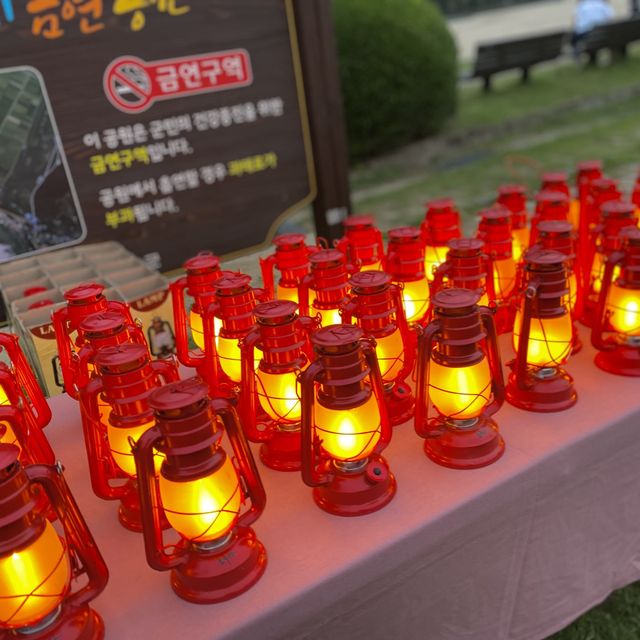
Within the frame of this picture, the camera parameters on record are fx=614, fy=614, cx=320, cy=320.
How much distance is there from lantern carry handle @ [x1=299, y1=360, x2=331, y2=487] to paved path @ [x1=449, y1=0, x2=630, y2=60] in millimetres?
13341

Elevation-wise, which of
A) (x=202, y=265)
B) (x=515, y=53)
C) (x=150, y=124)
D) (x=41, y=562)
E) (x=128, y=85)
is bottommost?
(x=515, y=53)

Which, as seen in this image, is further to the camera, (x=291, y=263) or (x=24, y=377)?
(x=291, y=263)

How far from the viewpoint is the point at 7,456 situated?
746 mm

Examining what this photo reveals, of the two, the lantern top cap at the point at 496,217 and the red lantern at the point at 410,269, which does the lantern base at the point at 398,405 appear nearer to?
the red lantern at the point at 410,269

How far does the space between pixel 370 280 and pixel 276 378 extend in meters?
0.24

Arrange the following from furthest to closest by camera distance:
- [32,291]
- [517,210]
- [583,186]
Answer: [32,291] → [583,186] → [517,210]

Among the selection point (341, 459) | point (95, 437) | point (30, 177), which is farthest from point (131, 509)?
point (30, 177)

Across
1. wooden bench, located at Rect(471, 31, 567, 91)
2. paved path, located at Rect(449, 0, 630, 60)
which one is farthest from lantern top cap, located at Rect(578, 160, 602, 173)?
paved path, located at Rect(449, 0, 630, 60)

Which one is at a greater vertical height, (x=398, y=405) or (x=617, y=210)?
(x=617, y=210)

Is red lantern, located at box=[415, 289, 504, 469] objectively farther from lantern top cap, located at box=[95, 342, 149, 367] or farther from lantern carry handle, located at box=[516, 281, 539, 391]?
lantern top cap, located at box=[95, 342, 149, 367]

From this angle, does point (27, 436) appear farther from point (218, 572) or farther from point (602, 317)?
point (602, 317)

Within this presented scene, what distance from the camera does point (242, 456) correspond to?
2.92 feet

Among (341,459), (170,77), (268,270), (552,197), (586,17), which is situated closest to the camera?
(341,459)

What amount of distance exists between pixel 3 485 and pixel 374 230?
1.05 m
